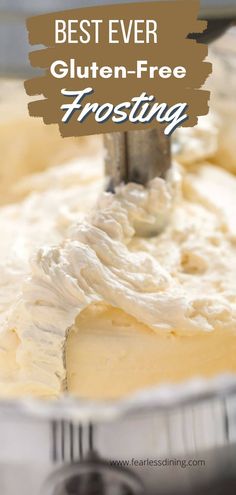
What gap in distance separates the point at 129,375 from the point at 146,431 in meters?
0.23

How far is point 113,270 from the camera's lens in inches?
30.9

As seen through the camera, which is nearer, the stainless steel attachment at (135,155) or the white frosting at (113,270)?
the white frosting at (113,270)

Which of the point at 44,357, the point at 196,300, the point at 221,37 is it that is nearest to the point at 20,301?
the point at 44,357

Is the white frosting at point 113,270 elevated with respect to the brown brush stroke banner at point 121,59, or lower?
lower

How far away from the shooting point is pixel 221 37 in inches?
32.3

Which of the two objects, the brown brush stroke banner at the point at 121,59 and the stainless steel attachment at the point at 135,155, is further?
the stainless steel attachment at the point at 135,155

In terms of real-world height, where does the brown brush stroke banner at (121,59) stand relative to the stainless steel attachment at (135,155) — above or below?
above

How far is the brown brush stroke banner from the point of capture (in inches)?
30.0

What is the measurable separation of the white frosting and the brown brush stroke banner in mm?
101

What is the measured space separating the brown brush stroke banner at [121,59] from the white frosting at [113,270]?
10 centimetres

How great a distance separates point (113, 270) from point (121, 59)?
225mm

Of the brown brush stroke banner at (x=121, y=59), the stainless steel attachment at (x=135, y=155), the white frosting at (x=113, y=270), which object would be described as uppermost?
the brown brush stroke banner at (x=121, y=59)

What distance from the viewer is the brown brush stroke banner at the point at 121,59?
0.76 m

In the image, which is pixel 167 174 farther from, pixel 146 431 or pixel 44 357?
pixel 146 431
